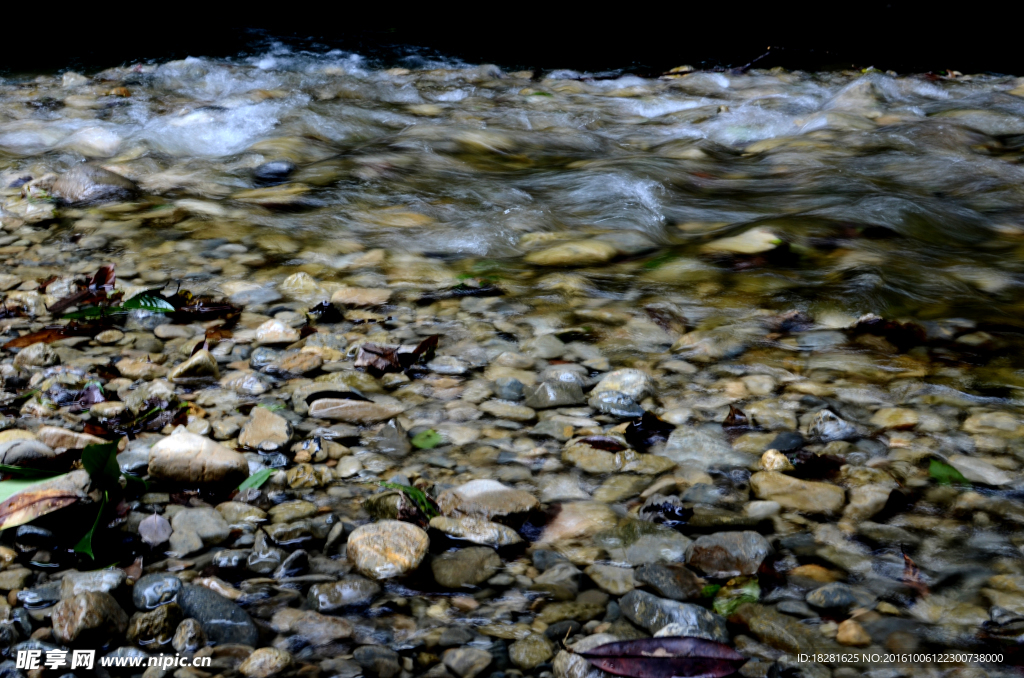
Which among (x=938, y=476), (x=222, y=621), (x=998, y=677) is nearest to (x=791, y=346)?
(x=938, y=476)

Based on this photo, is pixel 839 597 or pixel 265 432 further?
pixel 265 432

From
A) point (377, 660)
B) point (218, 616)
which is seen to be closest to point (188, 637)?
point (218, 616)

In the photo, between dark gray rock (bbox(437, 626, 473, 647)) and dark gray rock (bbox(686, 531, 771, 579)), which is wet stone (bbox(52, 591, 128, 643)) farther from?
dark gray rock (bbox(686, 531, 771, 579))

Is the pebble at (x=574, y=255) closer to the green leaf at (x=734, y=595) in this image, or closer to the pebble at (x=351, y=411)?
the pebble at (x=351, y=411)

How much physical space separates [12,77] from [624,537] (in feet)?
28.0

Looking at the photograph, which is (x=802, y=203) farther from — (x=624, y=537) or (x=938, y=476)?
(x=624, y=537)

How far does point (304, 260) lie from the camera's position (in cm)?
303

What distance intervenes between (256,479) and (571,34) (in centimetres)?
1079

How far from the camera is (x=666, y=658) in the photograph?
1253 millimetres

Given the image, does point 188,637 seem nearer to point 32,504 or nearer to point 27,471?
point 32,504

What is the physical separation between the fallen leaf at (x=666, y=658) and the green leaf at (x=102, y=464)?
3.29ft

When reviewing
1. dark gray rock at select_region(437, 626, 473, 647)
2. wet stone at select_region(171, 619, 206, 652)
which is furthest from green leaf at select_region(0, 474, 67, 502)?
dark gray rock at select_region(437, 626, 473, 647)

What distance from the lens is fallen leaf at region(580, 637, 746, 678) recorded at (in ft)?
4.03

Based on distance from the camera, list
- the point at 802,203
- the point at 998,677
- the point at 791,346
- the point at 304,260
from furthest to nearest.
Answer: the point at 802,203 < the point at 304,260 < the point at 791,346 < the point at 998,677
